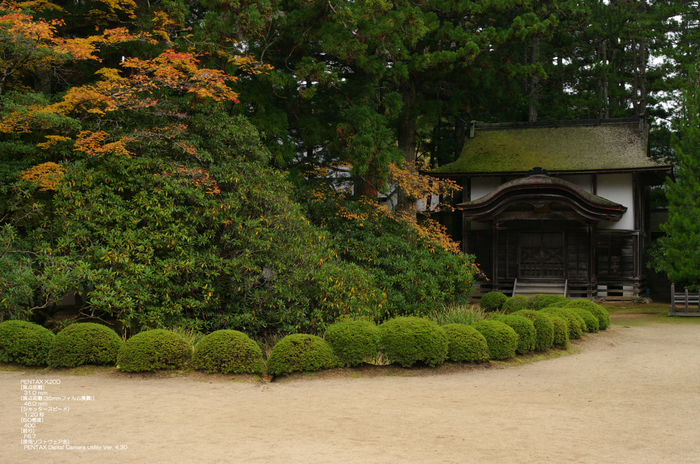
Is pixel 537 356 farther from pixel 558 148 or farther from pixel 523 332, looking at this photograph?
pixel 558 148

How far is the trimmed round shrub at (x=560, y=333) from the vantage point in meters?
10.6

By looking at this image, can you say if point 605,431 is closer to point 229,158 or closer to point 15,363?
point 15,363

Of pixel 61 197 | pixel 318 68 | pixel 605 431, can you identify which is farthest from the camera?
pixel 318 68

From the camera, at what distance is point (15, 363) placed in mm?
8555

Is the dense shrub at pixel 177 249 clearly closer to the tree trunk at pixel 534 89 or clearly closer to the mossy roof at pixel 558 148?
the mossy roof at pixel 558 148

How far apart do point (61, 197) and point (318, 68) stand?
22.4 ft

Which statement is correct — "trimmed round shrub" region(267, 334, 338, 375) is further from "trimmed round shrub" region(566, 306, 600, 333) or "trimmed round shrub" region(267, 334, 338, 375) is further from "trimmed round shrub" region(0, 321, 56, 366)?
"trimmed round shrub" region(566, 306, 600, 333)

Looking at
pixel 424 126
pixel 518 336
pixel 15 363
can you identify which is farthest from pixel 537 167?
pixel 15 363

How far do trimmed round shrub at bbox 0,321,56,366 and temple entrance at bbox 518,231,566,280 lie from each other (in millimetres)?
16125

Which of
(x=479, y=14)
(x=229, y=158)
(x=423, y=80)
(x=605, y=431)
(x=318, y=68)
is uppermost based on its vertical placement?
(x=479, y=14)

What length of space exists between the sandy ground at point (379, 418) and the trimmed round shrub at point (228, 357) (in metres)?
0.23

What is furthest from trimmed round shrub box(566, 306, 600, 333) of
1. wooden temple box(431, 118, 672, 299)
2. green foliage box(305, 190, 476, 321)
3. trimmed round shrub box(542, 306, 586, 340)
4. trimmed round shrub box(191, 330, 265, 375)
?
trimmed round shrub box(191, 330, 265, 375)

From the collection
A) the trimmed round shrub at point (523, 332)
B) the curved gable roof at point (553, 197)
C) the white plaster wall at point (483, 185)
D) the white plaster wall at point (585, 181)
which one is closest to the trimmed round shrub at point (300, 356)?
the trimmed round shrub at point (523, 332)

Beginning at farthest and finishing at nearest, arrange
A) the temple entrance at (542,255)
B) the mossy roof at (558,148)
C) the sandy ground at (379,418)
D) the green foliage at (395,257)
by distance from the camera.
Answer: the mossy roof at (558,148) → the temple entrance at (542,255) → the green foliage at (395,257) → the sandy ground at (379,418)
